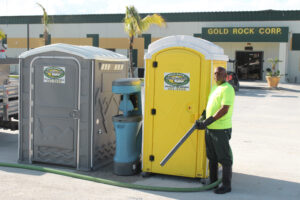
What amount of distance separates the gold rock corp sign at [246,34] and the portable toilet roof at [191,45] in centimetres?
2449

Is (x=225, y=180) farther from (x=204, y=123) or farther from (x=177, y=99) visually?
(x=177, y=99)

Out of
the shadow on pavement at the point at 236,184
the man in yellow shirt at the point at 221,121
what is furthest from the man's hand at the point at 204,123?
the shadow on pavement at the point at 236,184

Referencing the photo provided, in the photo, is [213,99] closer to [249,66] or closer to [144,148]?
[144,148]

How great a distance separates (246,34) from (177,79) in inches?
983

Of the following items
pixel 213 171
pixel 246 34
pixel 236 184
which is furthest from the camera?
pixel 246 34

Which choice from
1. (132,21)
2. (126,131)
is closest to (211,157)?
(126,131)

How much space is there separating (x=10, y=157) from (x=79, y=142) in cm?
174

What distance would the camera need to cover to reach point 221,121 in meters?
5.54

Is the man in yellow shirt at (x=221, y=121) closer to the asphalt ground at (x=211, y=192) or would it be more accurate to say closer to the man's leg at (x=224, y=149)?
the man's leg at (x=224, y=149)

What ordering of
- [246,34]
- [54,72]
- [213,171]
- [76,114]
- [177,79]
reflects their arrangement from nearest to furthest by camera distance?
[213,171] → [177,79] → [76,114] → [54,72] → [246,34]

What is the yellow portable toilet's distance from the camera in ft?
19.8

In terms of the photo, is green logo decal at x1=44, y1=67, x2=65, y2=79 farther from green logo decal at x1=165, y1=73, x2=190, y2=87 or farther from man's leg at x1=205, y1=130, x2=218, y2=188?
man's leg at x1=205, y1=130, x2=218, y2=188

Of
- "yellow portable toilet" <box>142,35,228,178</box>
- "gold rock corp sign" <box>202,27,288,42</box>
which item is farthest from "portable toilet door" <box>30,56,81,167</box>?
"gold rock corp sign" <box>202,27,288,42</box>

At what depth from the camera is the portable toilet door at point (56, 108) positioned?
6.64 meters
